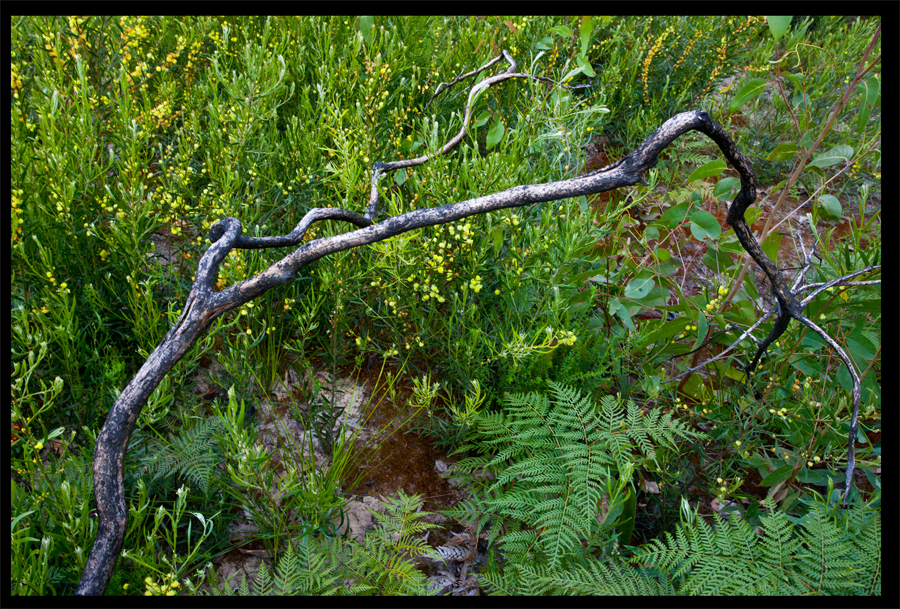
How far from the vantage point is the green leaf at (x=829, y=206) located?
74.8 inches

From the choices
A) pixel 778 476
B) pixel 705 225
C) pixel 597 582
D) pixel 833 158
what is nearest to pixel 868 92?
pixel 833 158

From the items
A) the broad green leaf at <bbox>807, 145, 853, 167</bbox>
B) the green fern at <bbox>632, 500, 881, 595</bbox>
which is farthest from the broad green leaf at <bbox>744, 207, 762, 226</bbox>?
the green fern at <bbox>632, 500, 881, 595</bbox>

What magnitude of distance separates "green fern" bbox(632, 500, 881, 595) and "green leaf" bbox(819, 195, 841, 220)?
3.42ft

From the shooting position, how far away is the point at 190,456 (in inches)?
64.2

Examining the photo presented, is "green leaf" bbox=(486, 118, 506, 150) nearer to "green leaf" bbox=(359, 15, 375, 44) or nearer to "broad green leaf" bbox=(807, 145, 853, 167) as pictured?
"green leaf" bbox=(359, 15, 375, 44)

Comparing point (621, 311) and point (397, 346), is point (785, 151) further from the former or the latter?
point (397, 346)

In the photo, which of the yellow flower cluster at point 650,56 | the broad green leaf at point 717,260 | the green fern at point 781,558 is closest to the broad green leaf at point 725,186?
the broad green leaf at point 717,260

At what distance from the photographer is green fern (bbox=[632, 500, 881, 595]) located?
135cm

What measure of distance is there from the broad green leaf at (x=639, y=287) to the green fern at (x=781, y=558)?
0.90m

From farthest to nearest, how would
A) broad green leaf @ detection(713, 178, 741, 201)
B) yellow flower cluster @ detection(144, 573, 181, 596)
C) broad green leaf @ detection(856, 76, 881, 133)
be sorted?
broad green leaf @ detection(713, 178, 741, 201), broad green leaf @ detection(856, 76, 881, 133), yellow flower cluster @ detection(144, 573, 181, 596)

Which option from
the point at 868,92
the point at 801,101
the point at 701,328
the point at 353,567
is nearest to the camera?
the point at 353,567

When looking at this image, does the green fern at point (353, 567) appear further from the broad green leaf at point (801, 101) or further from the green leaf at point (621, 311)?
the broad green leaf at point (801, 101)

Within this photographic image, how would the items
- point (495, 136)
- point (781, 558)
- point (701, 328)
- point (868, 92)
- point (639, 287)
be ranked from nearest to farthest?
point (781, 558)
point (868, 92)
point (701, 328)
point (639, 287)
point (495, 136)

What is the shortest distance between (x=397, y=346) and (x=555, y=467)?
0.81 metres
